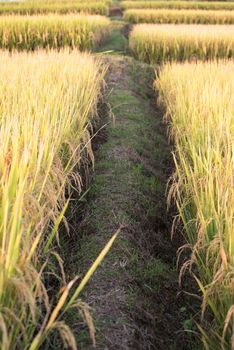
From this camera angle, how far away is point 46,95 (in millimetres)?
2957

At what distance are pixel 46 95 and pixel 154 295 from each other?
1.49 meters

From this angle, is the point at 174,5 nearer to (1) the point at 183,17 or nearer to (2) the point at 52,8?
(1) the point at 183,17

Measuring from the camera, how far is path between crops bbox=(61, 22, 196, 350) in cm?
181

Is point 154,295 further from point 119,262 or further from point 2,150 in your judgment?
point 2,150

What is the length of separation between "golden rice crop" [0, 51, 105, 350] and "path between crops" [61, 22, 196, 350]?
0.19 meters

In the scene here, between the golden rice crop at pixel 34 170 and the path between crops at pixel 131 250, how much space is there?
0.19 meters

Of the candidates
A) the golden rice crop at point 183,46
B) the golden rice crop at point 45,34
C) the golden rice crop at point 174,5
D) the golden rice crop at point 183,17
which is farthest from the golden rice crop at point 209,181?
the golden rice crop at point 174,5

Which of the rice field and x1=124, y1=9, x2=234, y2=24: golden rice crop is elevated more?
x1=124, y1=9, x2=234, y2=24: golden rice crop

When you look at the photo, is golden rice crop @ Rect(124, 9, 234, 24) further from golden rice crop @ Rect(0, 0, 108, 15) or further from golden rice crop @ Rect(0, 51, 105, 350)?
golden rice crop @ Rect(0, 51, 105, 350)

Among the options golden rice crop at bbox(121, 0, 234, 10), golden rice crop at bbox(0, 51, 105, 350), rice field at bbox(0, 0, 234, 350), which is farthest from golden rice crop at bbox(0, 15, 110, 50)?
golden rice crop at bbox(121, 0, 234, 10)

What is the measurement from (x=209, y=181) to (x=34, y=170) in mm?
707

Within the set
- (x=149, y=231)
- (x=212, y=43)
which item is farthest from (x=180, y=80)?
(x=212, y=43)

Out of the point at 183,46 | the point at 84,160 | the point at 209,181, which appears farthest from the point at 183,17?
the point at 209,181

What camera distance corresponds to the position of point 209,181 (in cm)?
190
